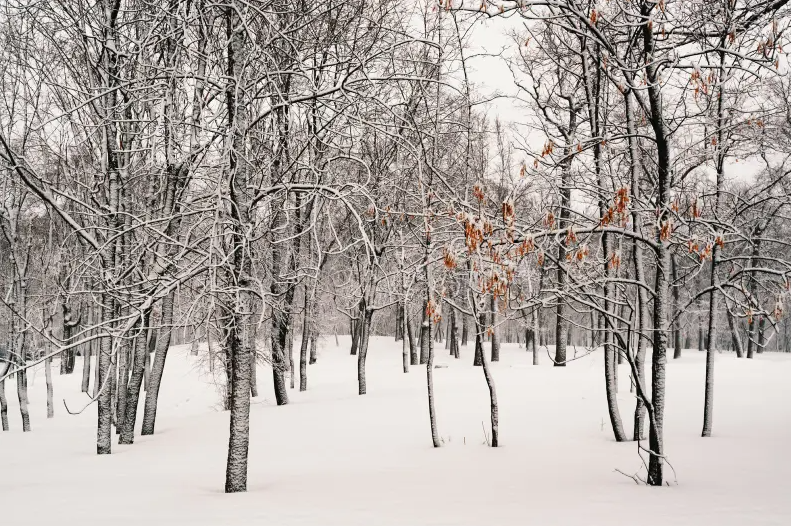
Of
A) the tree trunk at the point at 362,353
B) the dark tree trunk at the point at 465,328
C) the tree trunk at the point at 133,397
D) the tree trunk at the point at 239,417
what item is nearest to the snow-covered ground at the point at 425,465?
the tree trunk at the point at 239,417

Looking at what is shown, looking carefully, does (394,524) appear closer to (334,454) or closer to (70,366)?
(334,454)

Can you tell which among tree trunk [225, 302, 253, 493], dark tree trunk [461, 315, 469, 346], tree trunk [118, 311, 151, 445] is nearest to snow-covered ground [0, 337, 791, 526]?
tree trunk [225, 302, 253, 493]

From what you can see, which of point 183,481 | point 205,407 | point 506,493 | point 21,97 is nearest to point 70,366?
point 205,407

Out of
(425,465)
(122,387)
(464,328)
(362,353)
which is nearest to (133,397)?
(122,387)

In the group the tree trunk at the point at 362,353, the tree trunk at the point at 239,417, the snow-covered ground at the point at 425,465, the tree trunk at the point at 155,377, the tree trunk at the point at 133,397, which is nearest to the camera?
the snow-covered ground at the point at 425,465

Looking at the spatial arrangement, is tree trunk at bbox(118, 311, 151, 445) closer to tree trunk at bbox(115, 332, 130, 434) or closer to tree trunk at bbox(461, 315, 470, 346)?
tree trunk at bbox(115, 332, 130, 434)

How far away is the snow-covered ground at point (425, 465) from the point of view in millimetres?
5555

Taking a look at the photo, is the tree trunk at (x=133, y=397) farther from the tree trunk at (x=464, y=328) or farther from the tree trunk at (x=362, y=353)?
the tree trunk at (x=464, y=328)

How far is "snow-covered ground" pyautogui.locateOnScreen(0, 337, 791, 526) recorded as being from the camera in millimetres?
5555

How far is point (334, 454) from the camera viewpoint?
31.6 ft

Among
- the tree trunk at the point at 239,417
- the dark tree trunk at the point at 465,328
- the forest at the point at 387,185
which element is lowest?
the dark tree trunk at the point at 465,328

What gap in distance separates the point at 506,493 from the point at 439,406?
24.9ft

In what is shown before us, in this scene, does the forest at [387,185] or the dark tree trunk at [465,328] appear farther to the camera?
the dark tree trunk at [465,328]

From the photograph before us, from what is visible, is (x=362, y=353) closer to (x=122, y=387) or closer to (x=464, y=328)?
(x=122, y=387)
